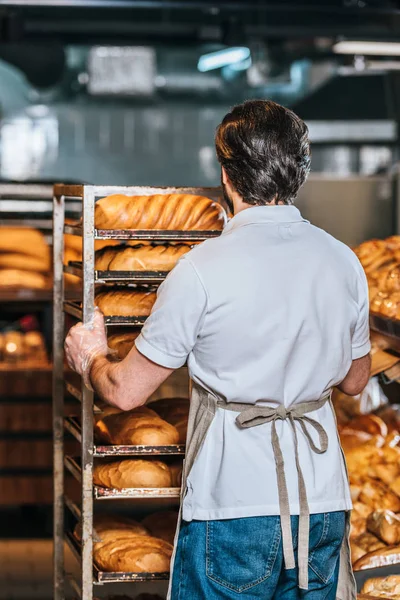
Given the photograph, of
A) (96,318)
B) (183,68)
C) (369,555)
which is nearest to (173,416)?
(96,318)

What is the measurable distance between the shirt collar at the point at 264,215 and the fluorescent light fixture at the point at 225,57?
5514 millimetres

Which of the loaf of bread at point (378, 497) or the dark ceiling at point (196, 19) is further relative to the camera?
the dark ceiling at point (196, 19)

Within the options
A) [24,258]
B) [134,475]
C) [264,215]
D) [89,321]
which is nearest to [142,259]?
[89,321]

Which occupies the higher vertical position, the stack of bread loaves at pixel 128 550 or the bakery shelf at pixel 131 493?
the bakery shelf at pixel 131 493

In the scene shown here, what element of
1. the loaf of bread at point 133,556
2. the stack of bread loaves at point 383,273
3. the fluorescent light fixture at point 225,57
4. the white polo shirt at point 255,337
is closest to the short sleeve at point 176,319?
the white polo shirt at point 255,337

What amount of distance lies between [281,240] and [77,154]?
5.79 meters

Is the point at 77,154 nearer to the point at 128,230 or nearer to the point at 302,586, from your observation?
the point at 128,230

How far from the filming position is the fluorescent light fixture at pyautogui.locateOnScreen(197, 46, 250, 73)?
7.19m

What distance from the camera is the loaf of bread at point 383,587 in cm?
268

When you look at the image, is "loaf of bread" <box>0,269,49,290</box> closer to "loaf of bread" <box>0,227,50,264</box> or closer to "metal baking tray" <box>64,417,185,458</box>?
"loaf of bread" <box>0,227,50,264</box>

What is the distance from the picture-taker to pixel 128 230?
8.04 ft

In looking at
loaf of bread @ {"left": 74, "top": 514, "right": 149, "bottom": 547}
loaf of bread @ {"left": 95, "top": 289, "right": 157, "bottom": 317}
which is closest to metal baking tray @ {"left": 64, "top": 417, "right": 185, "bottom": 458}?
loaf of bread @ {"left": 74, "top": 514, "right": 149, "bottom": 547}

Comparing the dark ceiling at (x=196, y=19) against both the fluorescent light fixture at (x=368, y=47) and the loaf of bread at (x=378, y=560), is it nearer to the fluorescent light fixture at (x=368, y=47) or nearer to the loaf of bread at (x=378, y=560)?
the fluorescent light fixture at (x=368, y=47)

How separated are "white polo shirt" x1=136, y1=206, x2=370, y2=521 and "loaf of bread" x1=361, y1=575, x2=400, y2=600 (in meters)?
0.83
